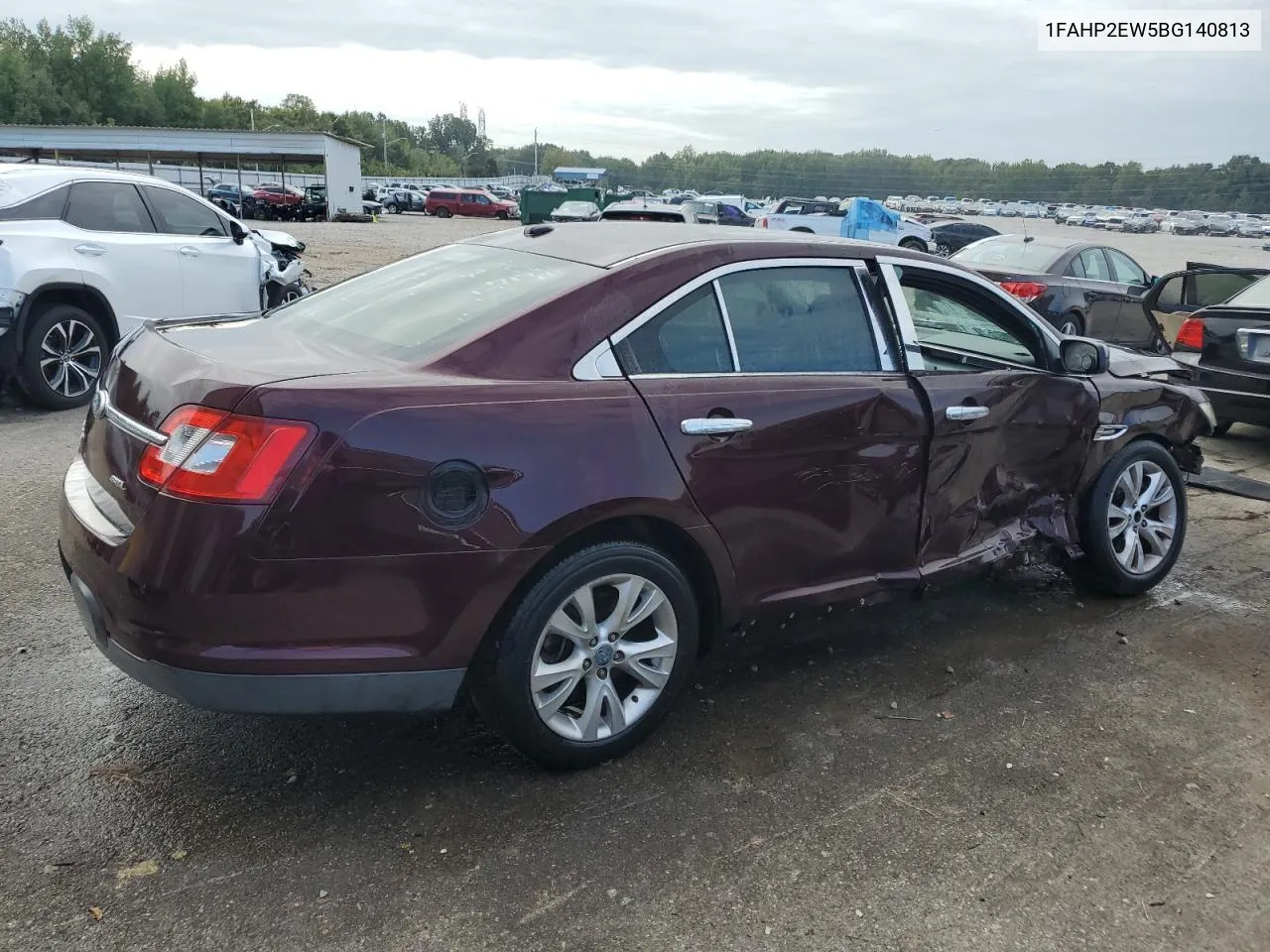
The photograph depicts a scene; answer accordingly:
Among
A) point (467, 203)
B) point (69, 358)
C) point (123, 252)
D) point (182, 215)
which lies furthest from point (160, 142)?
point (69, 358)

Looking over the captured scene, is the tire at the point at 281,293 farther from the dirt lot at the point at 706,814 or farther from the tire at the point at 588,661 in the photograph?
the tire at the point at 588,661

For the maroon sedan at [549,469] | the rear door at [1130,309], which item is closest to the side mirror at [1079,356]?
the maroon sedan at [549,469]

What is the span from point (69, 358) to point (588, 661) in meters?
6.28

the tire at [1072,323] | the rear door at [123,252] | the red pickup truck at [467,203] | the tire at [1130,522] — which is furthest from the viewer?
the red pickup truck at [467,203]

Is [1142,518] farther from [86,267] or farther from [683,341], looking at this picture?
[86,267]

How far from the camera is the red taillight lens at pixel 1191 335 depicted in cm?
809

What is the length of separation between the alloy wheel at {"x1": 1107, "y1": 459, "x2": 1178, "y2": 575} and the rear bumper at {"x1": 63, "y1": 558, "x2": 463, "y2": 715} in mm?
3305

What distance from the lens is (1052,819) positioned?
298cm

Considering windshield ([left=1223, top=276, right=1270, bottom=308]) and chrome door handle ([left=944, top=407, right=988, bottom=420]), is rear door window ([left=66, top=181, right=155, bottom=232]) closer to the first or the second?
chrome door handle ([left=944, top=407, right=988, bottom=420])

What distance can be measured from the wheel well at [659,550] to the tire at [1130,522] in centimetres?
216

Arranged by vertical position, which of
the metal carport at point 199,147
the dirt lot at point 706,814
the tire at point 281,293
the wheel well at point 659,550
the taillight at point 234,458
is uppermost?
the metal carport at point 199,147

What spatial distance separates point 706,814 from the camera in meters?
2.92

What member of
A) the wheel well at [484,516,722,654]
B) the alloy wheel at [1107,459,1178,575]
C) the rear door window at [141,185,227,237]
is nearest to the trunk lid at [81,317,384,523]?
the wheel well at [484,516,722,654]

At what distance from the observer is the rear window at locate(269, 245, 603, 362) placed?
120 inches
